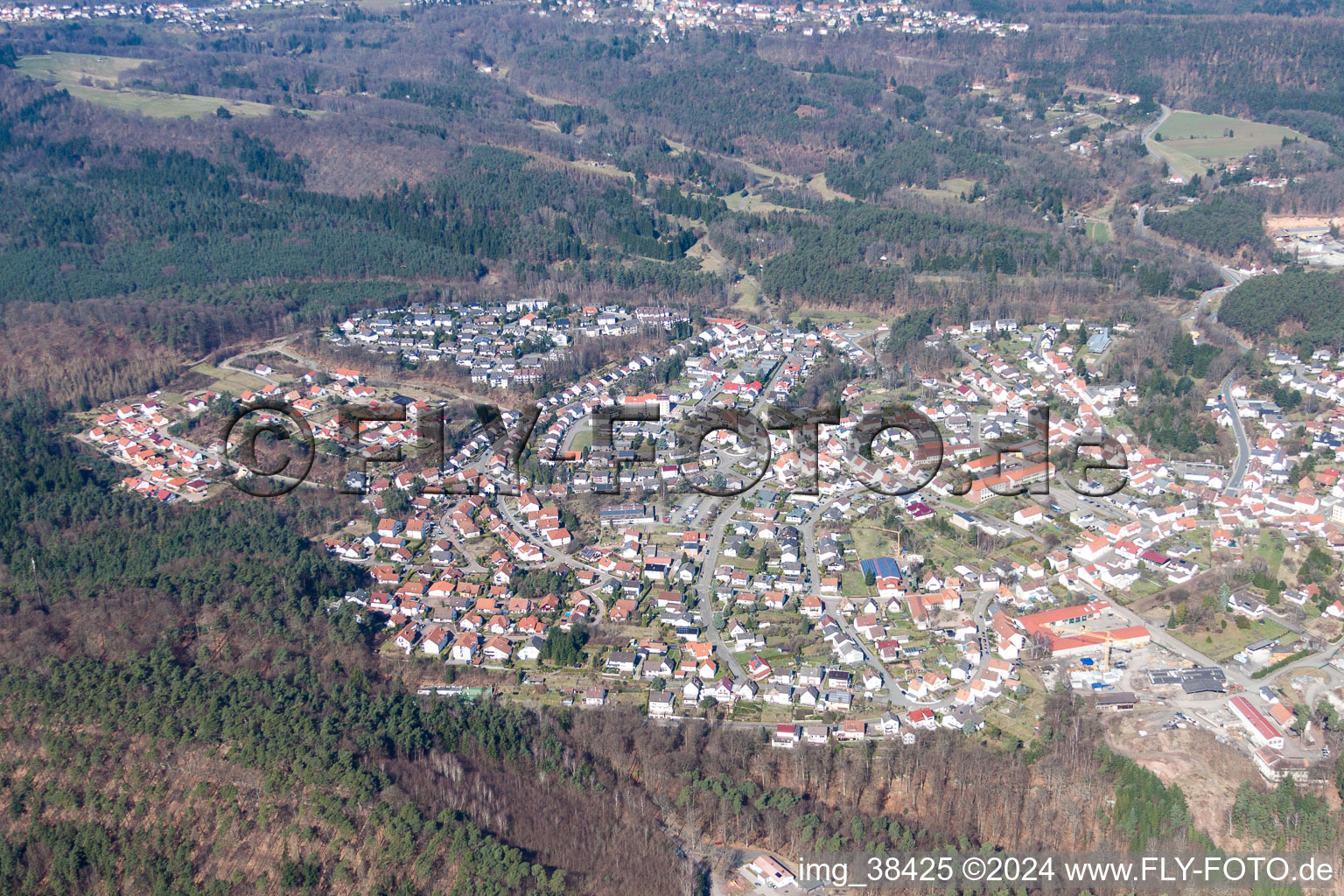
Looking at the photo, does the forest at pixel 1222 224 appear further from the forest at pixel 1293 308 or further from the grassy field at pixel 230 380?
the grassy field at pixel 230 380

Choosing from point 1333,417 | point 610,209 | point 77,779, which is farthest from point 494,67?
point 77,779

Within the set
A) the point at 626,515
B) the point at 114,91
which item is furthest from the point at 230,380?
the point at 114,91

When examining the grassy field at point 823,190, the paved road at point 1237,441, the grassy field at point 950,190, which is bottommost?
the paved road at point 1237,441

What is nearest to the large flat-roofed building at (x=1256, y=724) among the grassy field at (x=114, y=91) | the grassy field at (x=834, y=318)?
the grassy field at (x=834, y=318)

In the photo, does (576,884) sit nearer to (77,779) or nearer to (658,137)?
(77,779)

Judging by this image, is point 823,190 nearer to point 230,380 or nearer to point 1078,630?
point 230,380

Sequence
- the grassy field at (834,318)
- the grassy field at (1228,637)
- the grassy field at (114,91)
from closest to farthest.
Answer: 1. the grassy field at (1228,637)
2. the grassy field at (834,318)
3. the grassy field at (114,91)
